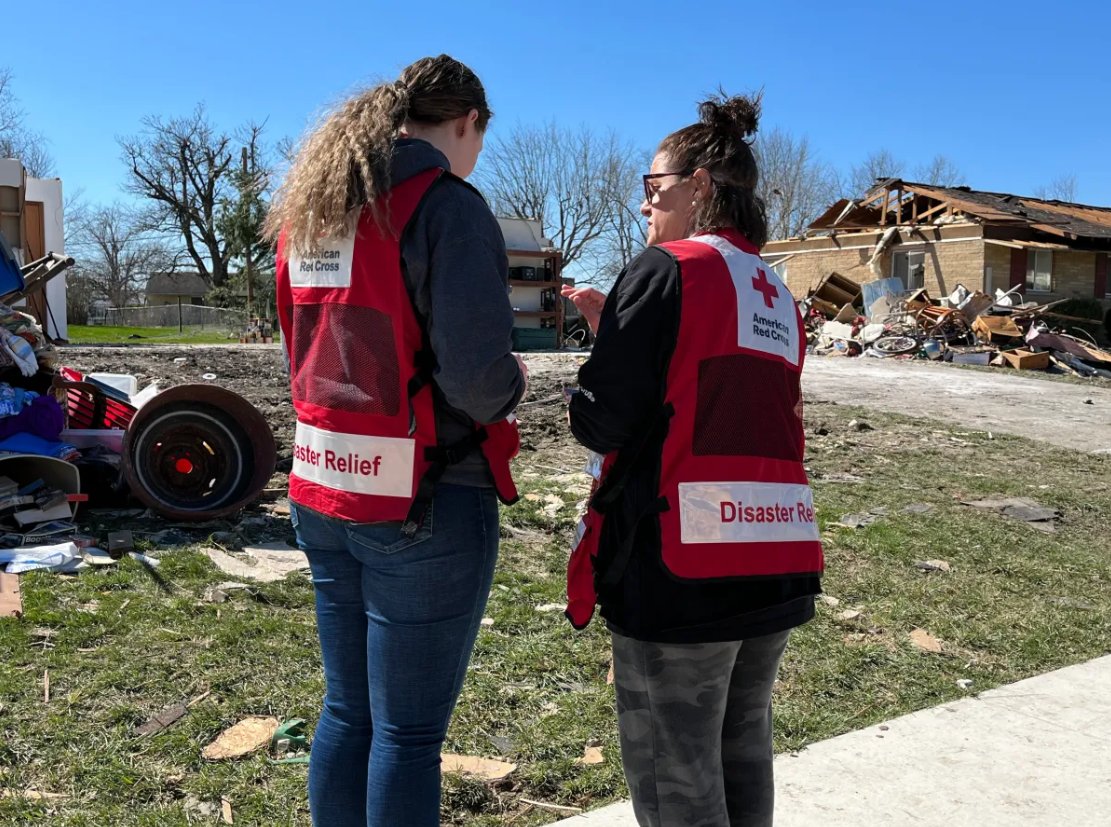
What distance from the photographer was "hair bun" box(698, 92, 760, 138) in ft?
6.89

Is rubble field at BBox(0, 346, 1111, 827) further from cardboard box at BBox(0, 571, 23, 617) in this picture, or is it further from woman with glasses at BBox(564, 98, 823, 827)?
woman with glasses at BBox(564, 98, 823, 827)

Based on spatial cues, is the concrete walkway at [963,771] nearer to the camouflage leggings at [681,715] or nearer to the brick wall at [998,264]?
the camouflage leggings at [681,715]

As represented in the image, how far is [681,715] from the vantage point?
191 cm

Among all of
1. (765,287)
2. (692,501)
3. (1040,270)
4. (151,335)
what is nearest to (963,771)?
(692,501)

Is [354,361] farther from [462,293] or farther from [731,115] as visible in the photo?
[731,115]

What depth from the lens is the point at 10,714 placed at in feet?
10.8

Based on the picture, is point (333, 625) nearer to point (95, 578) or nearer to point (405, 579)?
point (405, 579)

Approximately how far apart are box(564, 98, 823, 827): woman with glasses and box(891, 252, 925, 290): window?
3519cm

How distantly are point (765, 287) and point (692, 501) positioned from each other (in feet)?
1.63

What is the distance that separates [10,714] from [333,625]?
6.32 feet

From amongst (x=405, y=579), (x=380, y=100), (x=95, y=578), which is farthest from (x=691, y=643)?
(x=95, y=578)

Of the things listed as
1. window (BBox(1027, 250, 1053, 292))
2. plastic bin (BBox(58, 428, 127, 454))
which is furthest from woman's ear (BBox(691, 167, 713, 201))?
window (BBox(1027, 250, 1053, 292))

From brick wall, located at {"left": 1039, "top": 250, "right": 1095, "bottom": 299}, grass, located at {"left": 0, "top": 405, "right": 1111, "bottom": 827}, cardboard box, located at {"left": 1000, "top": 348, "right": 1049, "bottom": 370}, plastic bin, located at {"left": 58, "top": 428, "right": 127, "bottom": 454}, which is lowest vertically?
grass, located at {"left": 0, "top": 405, "right": 1111, "bottom": 827}

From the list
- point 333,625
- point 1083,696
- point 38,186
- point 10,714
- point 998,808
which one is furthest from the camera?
point 38,186
